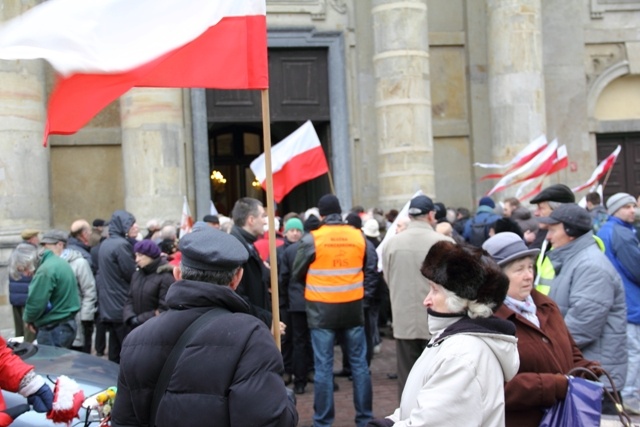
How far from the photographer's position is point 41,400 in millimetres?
4730

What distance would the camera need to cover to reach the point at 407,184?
48.2ft

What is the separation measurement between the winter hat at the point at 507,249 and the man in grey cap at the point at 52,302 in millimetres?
5212

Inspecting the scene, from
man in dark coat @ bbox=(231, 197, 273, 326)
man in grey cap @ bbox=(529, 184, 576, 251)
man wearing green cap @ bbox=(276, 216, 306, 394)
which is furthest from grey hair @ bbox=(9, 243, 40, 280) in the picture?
man in grey cap @ bbox=(529, 184, 576, 251)

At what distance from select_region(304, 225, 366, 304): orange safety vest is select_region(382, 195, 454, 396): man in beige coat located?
0.67m

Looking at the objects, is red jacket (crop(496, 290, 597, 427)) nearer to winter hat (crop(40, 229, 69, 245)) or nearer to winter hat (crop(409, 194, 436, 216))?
winter hat (crop(409, 194, 436, 216))

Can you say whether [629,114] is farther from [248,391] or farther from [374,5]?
[248,391]

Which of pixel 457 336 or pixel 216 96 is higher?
pixel 216 96

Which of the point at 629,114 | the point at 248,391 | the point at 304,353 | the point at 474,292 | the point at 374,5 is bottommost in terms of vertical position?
the point at 304,353

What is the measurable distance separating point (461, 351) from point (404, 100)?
11795 millimetres

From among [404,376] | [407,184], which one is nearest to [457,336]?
[404,376]

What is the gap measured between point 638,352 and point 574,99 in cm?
1035

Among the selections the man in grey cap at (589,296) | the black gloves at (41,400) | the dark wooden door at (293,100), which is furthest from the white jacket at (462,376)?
the dark wooden door at (293,100)

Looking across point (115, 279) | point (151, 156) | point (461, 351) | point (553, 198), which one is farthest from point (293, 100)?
point (461, 351)

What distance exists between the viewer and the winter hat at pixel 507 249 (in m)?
4.37
